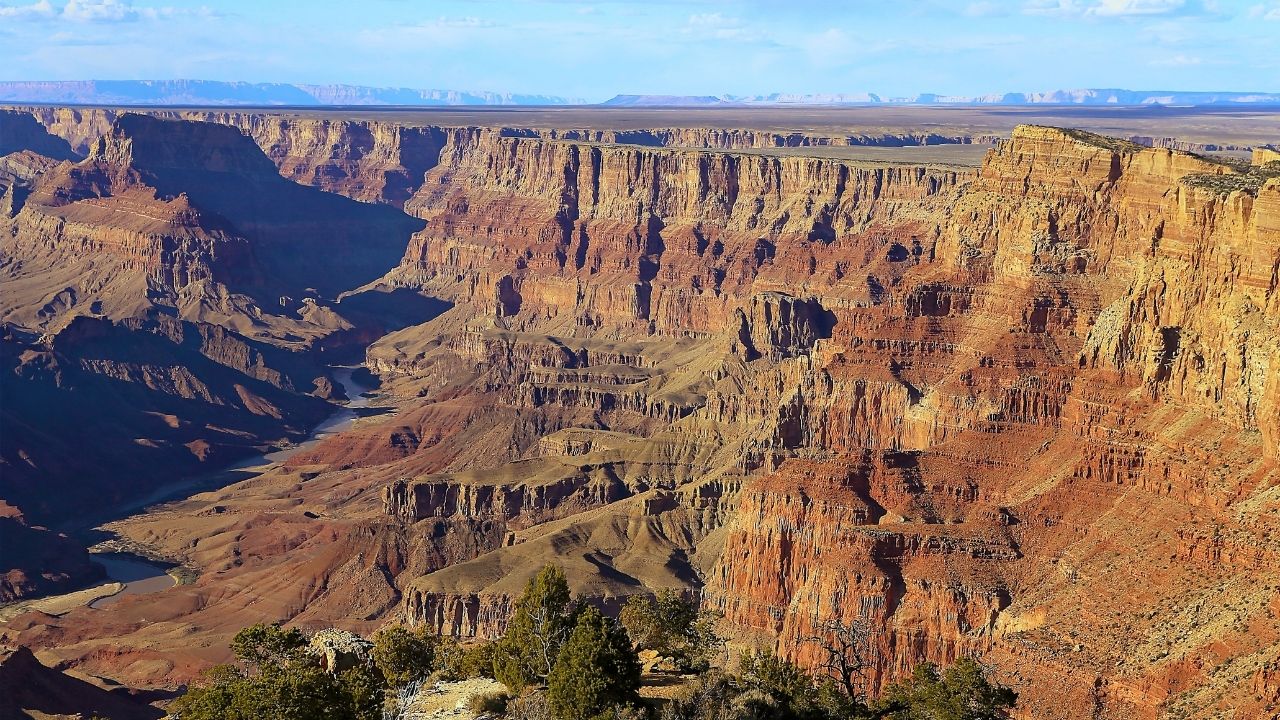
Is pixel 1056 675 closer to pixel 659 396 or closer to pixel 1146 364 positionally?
pixel 1146 364

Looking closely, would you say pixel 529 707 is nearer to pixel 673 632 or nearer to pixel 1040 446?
pixel 673 632

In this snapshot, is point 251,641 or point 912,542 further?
point 912,542

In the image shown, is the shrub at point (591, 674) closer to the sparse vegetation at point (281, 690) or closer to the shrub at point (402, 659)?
the sparse vegetation at point (281, 690)

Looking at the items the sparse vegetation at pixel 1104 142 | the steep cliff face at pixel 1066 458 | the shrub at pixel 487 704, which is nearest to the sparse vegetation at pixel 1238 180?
the steep cliff face at pixel 1066 458

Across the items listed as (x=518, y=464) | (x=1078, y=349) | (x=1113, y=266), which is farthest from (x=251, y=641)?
(x=518, y=464)

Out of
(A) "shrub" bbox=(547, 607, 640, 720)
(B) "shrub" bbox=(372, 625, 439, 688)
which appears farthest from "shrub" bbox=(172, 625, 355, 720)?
(B) "shrub" bbox=(372, 625, 439, 688)

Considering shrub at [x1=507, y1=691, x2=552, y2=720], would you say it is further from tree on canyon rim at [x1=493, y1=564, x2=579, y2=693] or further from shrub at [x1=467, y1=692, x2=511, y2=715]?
tree on canyon rim at [x1=493, y1=564, x2=579, y2=693]

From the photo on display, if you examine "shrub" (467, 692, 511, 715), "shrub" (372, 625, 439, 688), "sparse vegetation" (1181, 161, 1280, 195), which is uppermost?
"sparse vegetation" (1181, 161, 1280, 195)

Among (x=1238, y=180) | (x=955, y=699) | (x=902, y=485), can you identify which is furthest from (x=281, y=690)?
(x=1238, y=180)
